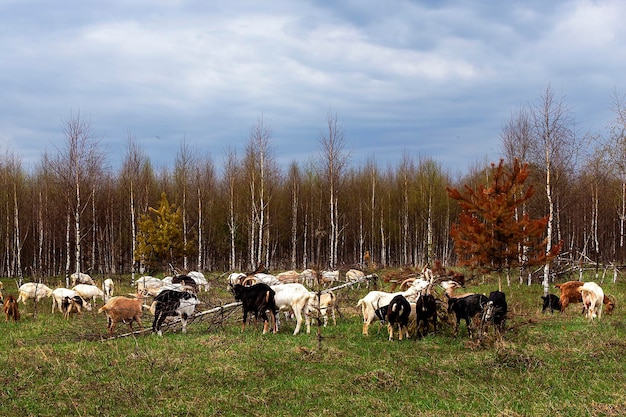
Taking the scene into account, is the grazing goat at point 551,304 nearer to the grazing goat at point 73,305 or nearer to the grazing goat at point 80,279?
the grazing goat at point 73,305

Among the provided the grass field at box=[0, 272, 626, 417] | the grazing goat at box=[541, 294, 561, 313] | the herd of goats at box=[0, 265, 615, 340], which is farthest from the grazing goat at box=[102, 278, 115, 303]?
the grazing goat at box=[541, 294, 561, 313]

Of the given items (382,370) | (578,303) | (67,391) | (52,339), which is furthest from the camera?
(578,303)

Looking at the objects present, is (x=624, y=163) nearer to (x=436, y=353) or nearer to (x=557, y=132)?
(x=557, y=132)

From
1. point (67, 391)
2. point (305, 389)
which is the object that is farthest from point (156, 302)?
point (305, 389)

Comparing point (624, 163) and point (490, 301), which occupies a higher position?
point (624, 163)

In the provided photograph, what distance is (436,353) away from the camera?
10.4 m

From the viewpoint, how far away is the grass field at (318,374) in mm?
7121

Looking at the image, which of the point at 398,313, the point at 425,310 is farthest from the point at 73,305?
the point at 425,310

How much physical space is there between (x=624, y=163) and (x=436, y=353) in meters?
19.0

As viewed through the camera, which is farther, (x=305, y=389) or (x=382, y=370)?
(x=382, y=370)

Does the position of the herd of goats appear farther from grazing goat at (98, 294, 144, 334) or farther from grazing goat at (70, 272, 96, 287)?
grazing goat at (70, 272, 96, 287)

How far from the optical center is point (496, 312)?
11.7 m

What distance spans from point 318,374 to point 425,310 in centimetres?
413

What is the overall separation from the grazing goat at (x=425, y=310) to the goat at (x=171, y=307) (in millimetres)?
5665
